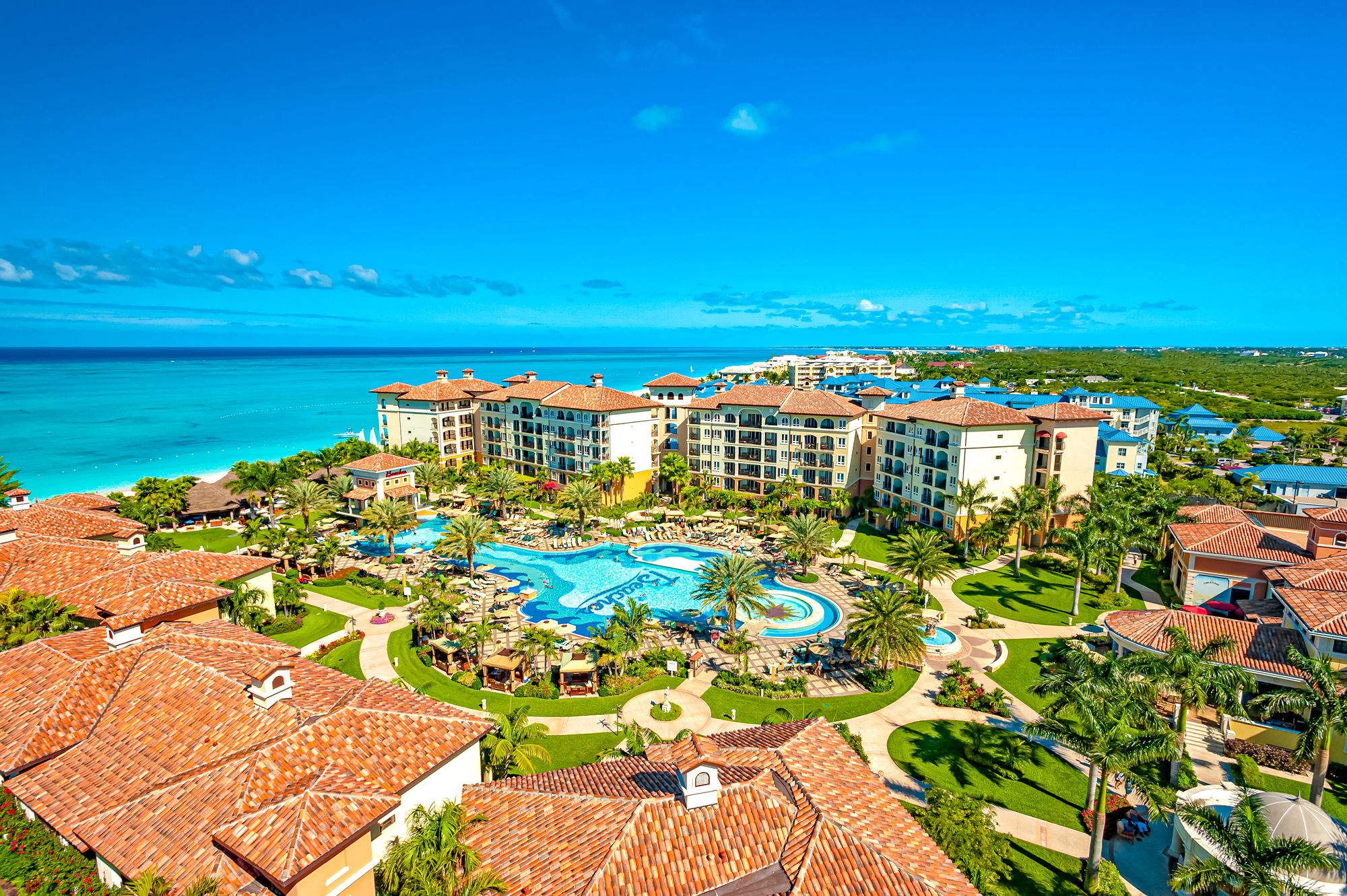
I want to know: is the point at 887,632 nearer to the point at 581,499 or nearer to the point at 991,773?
the point at 991,773

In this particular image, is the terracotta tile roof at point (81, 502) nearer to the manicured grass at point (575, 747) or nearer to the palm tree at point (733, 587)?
the manicured grass at point (575, 747)

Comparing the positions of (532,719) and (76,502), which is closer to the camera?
(532,719)

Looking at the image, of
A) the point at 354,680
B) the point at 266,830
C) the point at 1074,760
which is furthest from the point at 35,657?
the point at 1074,760

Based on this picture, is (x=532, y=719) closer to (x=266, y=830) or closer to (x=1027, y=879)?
(x=266, y=830)

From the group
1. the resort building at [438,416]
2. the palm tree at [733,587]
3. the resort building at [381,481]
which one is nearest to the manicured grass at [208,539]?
the resort building at [381,481]

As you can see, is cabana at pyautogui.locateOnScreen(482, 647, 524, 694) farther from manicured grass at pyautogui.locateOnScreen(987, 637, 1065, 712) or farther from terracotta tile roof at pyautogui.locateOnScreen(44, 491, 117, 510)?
terracotta tile roof at pyautogui.locateOnScreen(44, 491, 117, 510)

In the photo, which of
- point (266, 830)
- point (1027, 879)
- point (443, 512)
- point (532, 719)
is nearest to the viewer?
point (266, 830)

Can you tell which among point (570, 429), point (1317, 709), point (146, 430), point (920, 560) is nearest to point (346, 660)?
point (920, 560)

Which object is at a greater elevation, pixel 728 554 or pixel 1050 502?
pixel 1050 502

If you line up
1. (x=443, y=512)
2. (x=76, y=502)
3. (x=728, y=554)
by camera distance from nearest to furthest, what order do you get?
(x=76, y=502), (x=728, y=554), (x=443, y=512)
